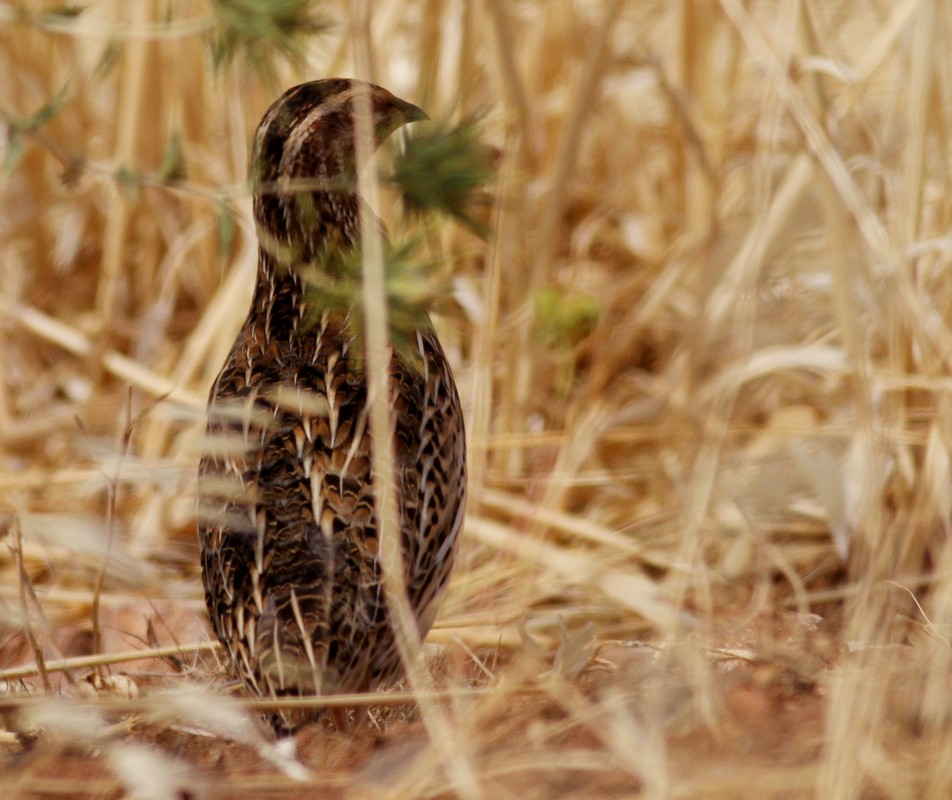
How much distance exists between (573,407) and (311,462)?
2039 millimetres

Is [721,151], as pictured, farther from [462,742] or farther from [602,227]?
[462,742]

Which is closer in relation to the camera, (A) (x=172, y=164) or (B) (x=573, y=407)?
(A) (x=172, y=164)

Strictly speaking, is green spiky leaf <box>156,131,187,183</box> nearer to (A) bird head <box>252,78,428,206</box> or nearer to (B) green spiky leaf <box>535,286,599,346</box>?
(A) bird head <box>252,78,428,206</box>

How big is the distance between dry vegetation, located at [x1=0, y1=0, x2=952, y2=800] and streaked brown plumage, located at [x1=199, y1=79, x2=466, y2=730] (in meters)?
0.15

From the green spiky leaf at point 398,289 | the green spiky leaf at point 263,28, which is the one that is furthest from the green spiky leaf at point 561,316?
the green spiky leaf at point 398,289

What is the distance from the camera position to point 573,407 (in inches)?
183

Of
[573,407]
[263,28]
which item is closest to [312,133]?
[263,28]

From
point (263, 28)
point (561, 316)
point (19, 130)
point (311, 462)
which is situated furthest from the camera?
point (561, 316)

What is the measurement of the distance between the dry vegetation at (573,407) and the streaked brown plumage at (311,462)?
6.0 inches

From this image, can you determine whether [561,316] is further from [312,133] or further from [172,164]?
[172,164]

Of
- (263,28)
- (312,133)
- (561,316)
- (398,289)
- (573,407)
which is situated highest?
(263,28)

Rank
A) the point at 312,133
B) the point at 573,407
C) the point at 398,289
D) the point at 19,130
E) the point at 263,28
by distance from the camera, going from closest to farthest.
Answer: the point at 398,289
the point at 263,28
the point at 19,130
the point at 312,133
the point at 573,407

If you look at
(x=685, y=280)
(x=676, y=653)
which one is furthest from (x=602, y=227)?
(x=676, y=653)

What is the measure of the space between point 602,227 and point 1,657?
3.27 m
